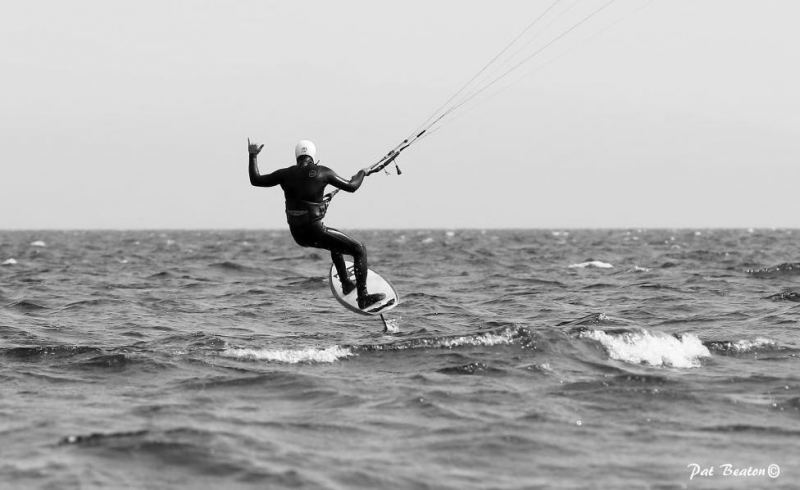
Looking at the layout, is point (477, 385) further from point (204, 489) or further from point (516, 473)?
point (204, 489)

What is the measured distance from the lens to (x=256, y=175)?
14898mm

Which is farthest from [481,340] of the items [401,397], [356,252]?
[401,397]

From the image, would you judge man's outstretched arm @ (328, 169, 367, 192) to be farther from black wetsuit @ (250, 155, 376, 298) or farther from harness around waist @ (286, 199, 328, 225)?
harness around waist @ (286, 199, 328, 225)

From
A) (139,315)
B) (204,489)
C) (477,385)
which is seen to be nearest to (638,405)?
(477,385)

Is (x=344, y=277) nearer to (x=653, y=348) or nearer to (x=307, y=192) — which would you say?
(x=307, y=192)

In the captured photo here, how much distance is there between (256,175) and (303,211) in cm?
90

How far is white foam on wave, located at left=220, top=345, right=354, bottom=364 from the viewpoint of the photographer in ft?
49.4

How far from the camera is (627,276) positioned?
36.3 m

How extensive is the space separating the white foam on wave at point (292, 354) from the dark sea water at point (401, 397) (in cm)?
8

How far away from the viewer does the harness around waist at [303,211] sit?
15.0 metres

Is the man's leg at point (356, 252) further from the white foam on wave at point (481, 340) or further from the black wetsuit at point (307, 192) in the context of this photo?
the white foam on wave at point (481, 340)

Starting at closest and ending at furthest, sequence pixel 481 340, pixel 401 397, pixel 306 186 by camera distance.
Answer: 1. pixel 401 397
2. pixel 306 186
3. pixel 481 340

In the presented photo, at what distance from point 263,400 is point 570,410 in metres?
3.67

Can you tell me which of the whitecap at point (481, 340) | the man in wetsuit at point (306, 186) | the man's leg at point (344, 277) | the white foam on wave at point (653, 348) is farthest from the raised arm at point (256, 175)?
the white foam on wave at point (653, 348)
